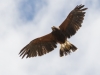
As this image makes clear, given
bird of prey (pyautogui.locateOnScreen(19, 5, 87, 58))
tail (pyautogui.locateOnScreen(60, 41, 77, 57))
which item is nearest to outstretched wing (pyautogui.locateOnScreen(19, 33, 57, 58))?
bird of prey (pyautogui.locateOnScreen(19, 5, 87, 58))

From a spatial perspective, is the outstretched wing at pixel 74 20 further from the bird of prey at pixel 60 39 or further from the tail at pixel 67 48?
the tail at pixel 67 48

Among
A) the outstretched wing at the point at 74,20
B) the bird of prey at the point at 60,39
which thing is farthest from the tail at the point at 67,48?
the outstretched wing at the point at 74,20

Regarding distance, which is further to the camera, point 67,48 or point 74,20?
point 74,20

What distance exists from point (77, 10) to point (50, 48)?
2806 millimetres

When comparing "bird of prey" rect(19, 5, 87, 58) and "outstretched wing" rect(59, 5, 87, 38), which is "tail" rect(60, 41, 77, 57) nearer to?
"bird of prey" rect(19, 5, 87, 58)

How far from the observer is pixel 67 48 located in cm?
1784

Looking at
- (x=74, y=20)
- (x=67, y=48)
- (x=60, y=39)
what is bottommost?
(x=67, y=48)

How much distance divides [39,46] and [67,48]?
1.76 metres

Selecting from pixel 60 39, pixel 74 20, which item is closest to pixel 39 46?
pixel 60 39

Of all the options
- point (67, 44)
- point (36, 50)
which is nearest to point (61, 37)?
point (67, 44)

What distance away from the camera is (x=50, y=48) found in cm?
1825

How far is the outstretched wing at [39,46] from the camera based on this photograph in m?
18.2

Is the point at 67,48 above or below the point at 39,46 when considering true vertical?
below

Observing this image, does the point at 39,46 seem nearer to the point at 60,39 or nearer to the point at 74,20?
the point at 60,39
